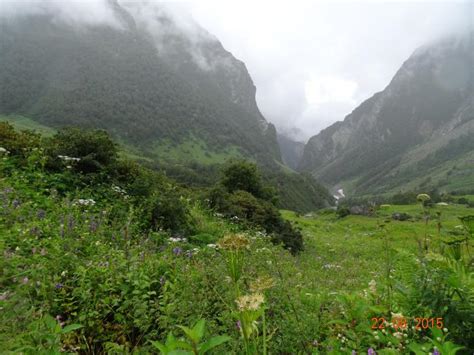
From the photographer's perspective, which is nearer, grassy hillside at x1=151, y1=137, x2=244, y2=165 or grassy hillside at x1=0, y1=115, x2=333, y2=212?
grassy hillside at x1=0, y1=115, x2=333, y2=212

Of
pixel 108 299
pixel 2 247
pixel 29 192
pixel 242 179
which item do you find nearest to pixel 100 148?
pixel 29 192

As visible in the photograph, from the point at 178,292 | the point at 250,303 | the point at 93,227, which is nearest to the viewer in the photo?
the point at 250,303

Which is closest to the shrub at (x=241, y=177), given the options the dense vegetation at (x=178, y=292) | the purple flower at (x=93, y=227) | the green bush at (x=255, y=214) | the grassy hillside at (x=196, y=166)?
the green bush at (x=255, y=214)

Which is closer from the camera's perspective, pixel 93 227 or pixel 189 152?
pixel 93 227

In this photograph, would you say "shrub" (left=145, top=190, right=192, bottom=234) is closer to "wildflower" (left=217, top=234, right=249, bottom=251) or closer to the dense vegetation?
the dense vegetation

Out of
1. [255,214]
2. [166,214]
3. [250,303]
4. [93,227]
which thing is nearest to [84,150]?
[166,214]

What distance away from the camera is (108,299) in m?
3.53

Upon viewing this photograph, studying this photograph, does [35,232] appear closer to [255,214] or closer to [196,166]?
[255,214]

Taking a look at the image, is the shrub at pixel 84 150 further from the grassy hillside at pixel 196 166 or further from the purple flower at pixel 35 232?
the grassy hillside at pixel 196 166

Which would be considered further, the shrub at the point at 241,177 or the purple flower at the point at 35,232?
the shrub at the point at 241,177

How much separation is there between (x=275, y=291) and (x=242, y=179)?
43.7 feet

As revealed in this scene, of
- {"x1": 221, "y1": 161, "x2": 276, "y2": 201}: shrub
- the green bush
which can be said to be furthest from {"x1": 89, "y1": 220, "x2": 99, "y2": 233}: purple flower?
{"x1": 221, "y1": 161, "x2": 276, "y2": 201}: shrub
